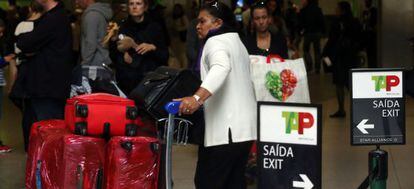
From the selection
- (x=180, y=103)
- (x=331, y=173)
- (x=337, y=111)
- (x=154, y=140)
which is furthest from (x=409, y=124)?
(x=180, y=103)

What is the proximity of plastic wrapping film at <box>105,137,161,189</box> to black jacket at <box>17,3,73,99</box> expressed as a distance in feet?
7.88

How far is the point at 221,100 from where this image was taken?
20.7 ft

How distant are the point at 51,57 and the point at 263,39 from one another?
2236 mm

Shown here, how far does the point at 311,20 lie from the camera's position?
20.5 metres

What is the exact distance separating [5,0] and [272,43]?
19006mm

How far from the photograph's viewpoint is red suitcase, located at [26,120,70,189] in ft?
23.0

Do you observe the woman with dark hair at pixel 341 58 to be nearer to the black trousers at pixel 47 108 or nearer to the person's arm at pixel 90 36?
the person's arm at pixel 90 36

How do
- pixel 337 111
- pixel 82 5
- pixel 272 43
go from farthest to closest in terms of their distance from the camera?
pixel 337 111, pixel 82 5, pixel 272 43

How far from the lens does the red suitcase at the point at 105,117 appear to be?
6730 millimetres

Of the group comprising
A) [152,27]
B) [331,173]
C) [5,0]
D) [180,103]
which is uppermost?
[5,0]

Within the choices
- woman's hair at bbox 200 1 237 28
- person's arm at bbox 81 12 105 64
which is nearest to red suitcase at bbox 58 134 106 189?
woman's hair at bbox 200 1 237 28

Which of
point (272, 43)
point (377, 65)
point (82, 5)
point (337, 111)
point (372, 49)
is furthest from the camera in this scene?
point (372, 49)

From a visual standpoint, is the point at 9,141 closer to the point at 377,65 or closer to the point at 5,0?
the point at 377,65

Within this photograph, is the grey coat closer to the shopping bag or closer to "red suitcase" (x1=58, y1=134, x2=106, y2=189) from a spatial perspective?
the shopping bag
